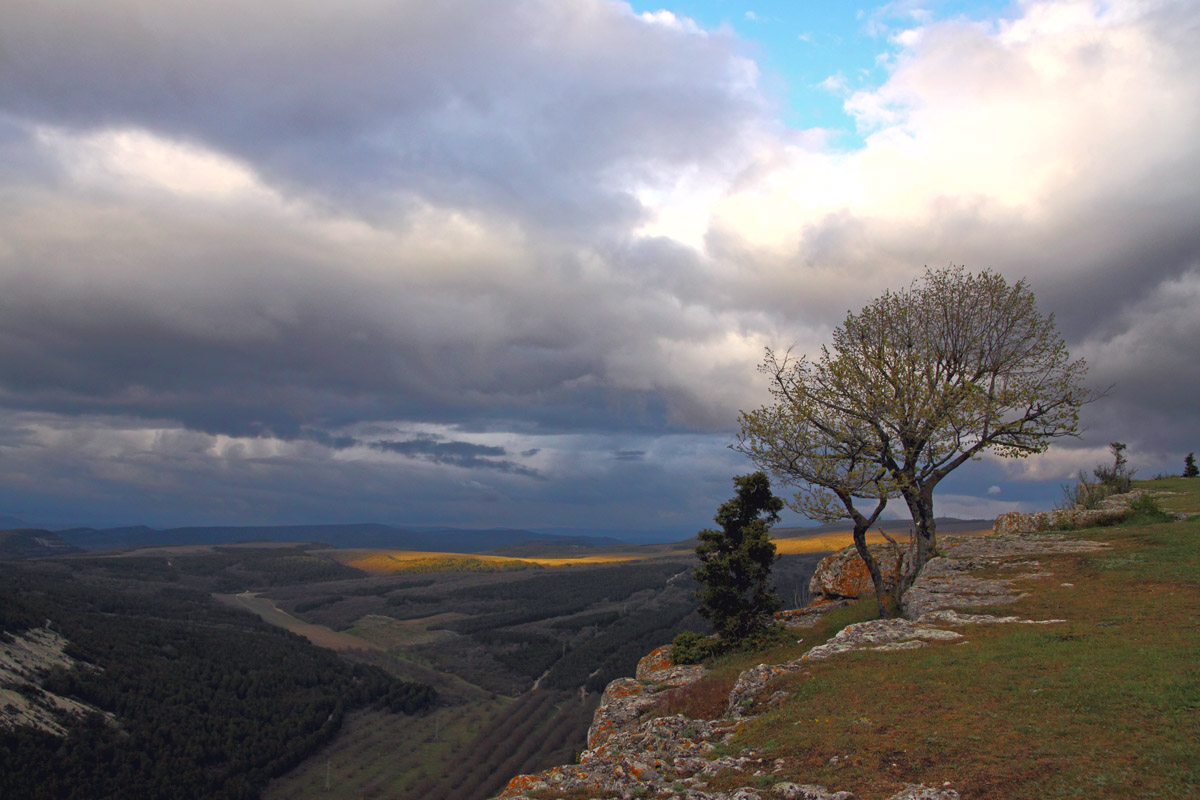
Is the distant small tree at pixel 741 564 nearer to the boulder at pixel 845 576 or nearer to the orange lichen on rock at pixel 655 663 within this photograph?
Answer: the orange lichen on rock at pixel 655 663

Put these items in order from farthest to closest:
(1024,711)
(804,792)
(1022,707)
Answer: (1022,707) < (1024,711) < (804,792)

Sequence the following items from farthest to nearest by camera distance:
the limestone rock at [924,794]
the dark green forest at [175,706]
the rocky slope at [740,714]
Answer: the dark green forest at [175,706]
the rocky slope at [740,714]
the limestone rock at [924,794]

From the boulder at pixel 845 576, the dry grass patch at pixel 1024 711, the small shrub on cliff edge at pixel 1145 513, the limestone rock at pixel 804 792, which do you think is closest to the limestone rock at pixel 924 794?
the dry grass patch at pixel 1024 711

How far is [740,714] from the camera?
15859 millimetres

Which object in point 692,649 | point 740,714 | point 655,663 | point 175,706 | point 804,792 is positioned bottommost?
point 175,706

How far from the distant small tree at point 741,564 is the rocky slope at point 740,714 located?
3.60 m

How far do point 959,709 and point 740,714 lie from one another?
216 inches

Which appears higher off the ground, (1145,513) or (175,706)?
(1145,513)

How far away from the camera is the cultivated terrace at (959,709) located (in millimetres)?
9500

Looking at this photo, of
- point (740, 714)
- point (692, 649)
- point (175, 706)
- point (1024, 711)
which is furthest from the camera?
point (175, 706)

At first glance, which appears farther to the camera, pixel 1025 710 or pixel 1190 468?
pixel 1190 468

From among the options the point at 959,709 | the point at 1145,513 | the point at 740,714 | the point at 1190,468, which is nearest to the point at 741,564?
the point at 740,714

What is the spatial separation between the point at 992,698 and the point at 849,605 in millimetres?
Result: 23421

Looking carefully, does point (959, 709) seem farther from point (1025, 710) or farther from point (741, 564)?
point (741, 564)
